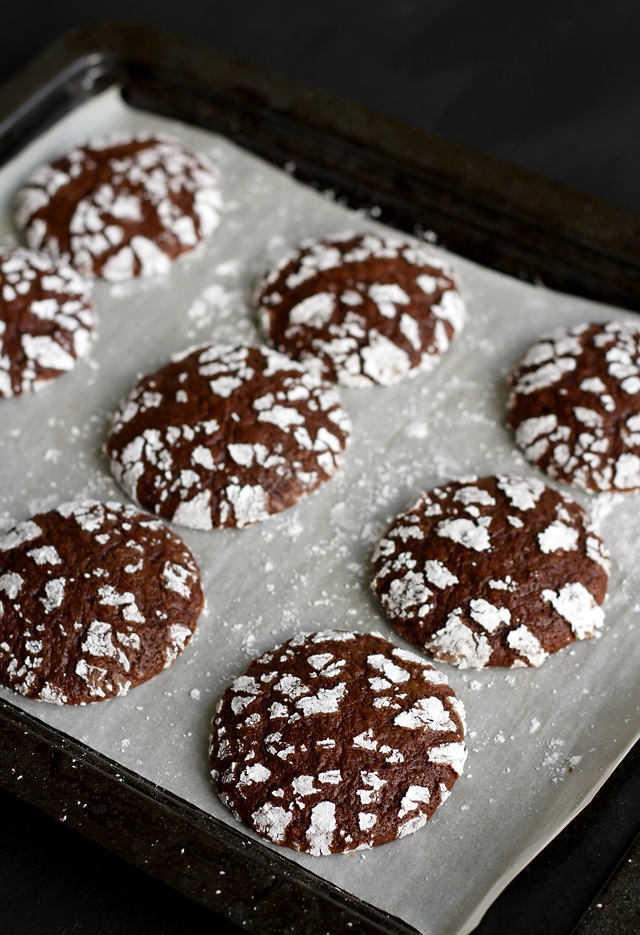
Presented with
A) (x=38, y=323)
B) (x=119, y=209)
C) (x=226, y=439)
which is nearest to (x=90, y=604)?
(x=226, y=439)

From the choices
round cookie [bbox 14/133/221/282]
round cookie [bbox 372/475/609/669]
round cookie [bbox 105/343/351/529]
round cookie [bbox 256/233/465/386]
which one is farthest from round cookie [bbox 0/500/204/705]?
round cookie [bbox 14/133/221/282]

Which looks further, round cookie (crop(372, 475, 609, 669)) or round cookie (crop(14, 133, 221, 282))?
round cookie (crop(14, 133, 221, 282))

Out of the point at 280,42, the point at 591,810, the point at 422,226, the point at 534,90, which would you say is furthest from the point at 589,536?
the point at 280,42

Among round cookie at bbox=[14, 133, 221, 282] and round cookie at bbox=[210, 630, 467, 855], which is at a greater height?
round cookie at bbox=[14, 133, 221, 282]

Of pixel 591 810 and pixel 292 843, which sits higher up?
pixel 292 843

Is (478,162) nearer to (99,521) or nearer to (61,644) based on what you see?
(99,521)

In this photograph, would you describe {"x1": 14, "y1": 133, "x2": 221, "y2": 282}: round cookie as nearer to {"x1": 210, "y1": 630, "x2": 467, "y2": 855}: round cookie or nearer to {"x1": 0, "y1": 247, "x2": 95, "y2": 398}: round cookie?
{"x1": 0, "y1": 247, "x2": 95, "y2": 398}: round cookie
